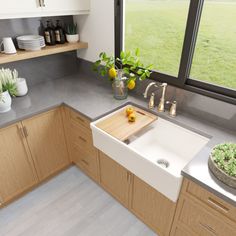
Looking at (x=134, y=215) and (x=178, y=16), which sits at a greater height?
(x=178, y=16)

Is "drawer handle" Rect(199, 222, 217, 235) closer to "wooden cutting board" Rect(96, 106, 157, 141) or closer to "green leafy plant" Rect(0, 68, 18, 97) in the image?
"wooden cutting board" Rect(96, 106, 157, 141)

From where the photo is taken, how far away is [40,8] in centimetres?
151

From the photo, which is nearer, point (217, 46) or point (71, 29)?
point (217, 46)

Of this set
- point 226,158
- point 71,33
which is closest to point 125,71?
point 71,33

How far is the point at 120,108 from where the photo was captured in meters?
1.66

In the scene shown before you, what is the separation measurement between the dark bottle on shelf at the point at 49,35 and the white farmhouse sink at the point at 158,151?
0.99 metres

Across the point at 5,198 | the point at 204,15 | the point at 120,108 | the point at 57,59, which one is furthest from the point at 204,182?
the point at 57,59

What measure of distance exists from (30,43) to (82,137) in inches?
36.3

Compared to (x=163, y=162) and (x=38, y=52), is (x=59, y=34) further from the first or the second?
(x=163, y=162)

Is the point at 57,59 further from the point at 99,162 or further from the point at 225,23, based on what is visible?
the point at 225,23

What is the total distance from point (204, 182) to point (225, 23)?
1254mm

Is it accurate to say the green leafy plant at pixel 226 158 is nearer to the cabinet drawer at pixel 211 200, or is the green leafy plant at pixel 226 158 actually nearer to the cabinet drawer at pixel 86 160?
the cabinet drawer at pixel 211 200

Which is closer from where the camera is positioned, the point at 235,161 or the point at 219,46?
the point at 235,161

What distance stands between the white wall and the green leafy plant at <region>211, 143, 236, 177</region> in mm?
1335
